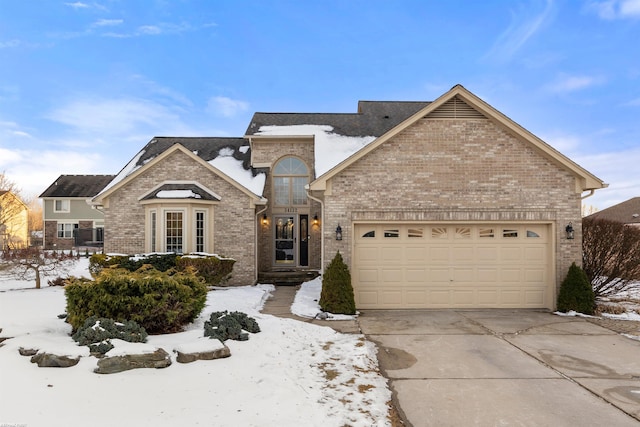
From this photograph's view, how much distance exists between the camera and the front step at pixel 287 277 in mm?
14703

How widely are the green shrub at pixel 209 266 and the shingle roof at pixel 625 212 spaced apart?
2868cm

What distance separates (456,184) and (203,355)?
788cm

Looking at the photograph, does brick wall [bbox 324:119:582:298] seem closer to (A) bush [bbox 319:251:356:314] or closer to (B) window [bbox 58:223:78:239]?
(A) bush [bbox 319:251:356:314]

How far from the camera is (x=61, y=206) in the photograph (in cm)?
3622

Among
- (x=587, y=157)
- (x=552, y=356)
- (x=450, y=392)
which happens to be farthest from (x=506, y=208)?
(x=587, y=157)

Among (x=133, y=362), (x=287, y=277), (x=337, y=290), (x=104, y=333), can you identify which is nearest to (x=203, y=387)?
(x=133, y=362)

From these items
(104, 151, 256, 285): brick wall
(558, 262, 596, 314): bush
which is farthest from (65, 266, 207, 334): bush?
(558, 262, 596, 314): bush

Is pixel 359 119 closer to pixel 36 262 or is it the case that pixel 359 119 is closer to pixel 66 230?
pixel 36 262

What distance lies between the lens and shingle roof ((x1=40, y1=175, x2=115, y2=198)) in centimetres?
3606

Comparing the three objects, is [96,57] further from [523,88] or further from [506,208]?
[523,88]

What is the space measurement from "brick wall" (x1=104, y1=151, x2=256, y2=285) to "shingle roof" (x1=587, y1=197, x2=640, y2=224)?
27.7 metres

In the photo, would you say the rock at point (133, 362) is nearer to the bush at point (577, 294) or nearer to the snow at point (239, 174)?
the snow at point (239, 174)

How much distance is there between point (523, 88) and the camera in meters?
21.7

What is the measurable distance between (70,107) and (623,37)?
25.1m
